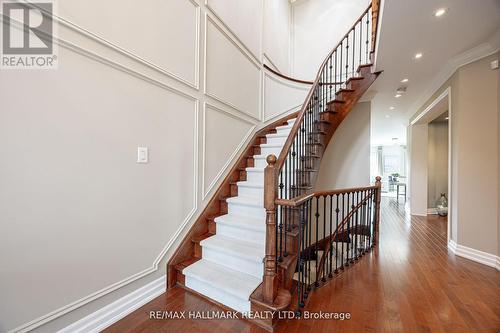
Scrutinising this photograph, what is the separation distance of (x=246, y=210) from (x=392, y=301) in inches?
62.0

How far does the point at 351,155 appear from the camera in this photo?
14.2ft

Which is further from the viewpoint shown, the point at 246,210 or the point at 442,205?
the point at 442,205

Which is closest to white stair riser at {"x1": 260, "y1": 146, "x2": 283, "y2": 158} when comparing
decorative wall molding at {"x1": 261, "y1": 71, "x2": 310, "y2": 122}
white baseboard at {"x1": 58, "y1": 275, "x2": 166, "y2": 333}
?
decorative wall molding at {"x1": 261, "y1": 71, "x2": 310, "y2": 122}

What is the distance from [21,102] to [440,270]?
4.00 m

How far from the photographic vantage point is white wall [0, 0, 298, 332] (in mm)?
1157

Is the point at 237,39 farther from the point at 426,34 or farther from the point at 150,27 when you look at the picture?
the point at 426,34

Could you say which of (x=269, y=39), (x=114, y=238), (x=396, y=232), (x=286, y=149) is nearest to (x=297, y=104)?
(x=269, y=39)

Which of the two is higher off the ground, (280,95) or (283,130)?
(280,95)

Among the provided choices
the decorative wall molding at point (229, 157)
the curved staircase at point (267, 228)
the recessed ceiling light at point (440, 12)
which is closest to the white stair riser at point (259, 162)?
the curved staircase at point (267, 228)

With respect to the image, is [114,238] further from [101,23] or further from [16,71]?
[101,23]

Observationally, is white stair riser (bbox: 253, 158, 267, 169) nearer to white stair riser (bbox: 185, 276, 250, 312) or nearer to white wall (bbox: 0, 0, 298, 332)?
white wall (bbox: 0, 0, 298, 332)

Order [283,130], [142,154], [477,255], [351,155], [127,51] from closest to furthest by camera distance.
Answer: [127,51] → [142,154] → [477,255] → [283,130] → [351,155]

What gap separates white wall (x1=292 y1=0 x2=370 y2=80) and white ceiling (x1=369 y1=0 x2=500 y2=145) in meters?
1.78

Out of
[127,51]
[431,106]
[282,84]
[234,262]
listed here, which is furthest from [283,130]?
[431,106]
